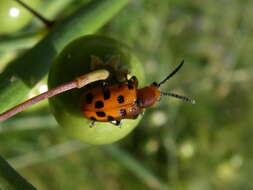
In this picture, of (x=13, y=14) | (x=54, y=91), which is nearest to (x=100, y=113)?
(x=54, y=91)

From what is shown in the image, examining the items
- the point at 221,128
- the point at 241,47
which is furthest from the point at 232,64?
the point at 221,128

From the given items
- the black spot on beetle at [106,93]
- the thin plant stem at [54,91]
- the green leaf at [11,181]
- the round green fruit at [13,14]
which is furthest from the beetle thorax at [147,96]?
the round green fruit at [13,14]

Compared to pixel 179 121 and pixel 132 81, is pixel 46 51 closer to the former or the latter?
pixel 132 81

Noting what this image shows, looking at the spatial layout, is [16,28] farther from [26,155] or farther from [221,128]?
[221,128]

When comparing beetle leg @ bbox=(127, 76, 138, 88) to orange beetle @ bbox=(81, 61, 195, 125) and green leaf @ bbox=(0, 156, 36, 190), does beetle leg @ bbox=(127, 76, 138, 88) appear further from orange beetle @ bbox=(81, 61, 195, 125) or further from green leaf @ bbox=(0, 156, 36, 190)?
green leaf @ bbox=(0, 156, 36, 190)

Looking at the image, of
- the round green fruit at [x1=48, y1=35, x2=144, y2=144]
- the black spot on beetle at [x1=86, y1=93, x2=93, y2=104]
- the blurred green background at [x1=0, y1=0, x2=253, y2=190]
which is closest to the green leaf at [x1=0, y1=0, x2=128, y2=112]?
the round green fruit at [x1=48, y1=35, x2=144, y2=144]

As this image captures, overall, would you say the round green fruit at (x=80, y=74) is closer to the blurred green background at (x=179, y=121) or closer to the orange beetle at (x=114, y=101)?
the orange beetle at (x=114, y=101)
